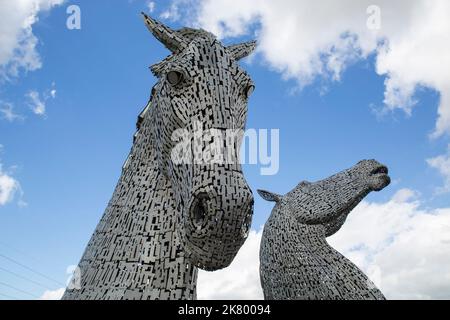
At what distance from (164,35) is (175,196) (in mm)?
A: 873

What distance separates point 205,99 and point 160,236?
0.66 meters

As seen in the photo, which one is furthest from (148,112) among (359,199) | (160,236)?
(359,199)

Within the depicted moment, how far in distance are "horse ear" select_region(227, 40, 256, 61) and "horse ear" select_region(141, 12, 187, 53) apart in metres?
0.36

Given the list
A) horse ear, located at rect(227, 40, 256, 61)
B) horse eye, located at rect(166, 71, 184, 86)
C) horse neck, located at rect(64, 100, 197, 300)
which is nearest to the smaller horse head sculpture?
horse eye, located at rect(166, 71, 184, 86)

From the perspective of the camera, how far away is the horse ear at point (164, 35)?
2221mm

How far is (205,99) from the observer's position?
1.87m

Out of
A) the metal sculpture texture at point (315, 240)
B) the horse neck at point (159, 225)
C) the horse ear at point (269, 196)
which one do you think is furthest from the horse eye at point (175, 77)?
the horse ear at point (269, 196)

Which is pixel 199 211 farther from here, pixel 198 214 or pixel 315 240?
pixel 315 240

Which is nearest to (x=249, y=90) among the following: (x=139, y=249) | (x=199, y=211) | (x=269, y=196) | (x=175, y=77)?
(x=175, y=77)

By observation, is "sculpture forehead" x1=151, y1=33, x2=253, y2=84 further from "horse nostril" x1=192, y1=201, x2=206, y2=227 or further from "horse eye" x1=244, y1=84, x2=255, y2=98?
"horse nostril" x1=192, y1=201, x2=206, y2=227

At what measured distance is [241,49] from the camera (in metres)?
2.53

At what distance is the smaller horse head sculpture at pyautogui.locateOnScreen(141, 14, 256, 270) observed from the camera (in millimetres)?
1561

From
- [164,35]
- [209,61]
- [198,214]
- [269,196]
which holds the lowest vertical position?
[198,214]

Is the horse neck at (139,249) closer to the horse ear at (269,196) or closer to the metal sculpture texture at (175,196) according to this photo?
the metal sculpture texture at (175,196)
